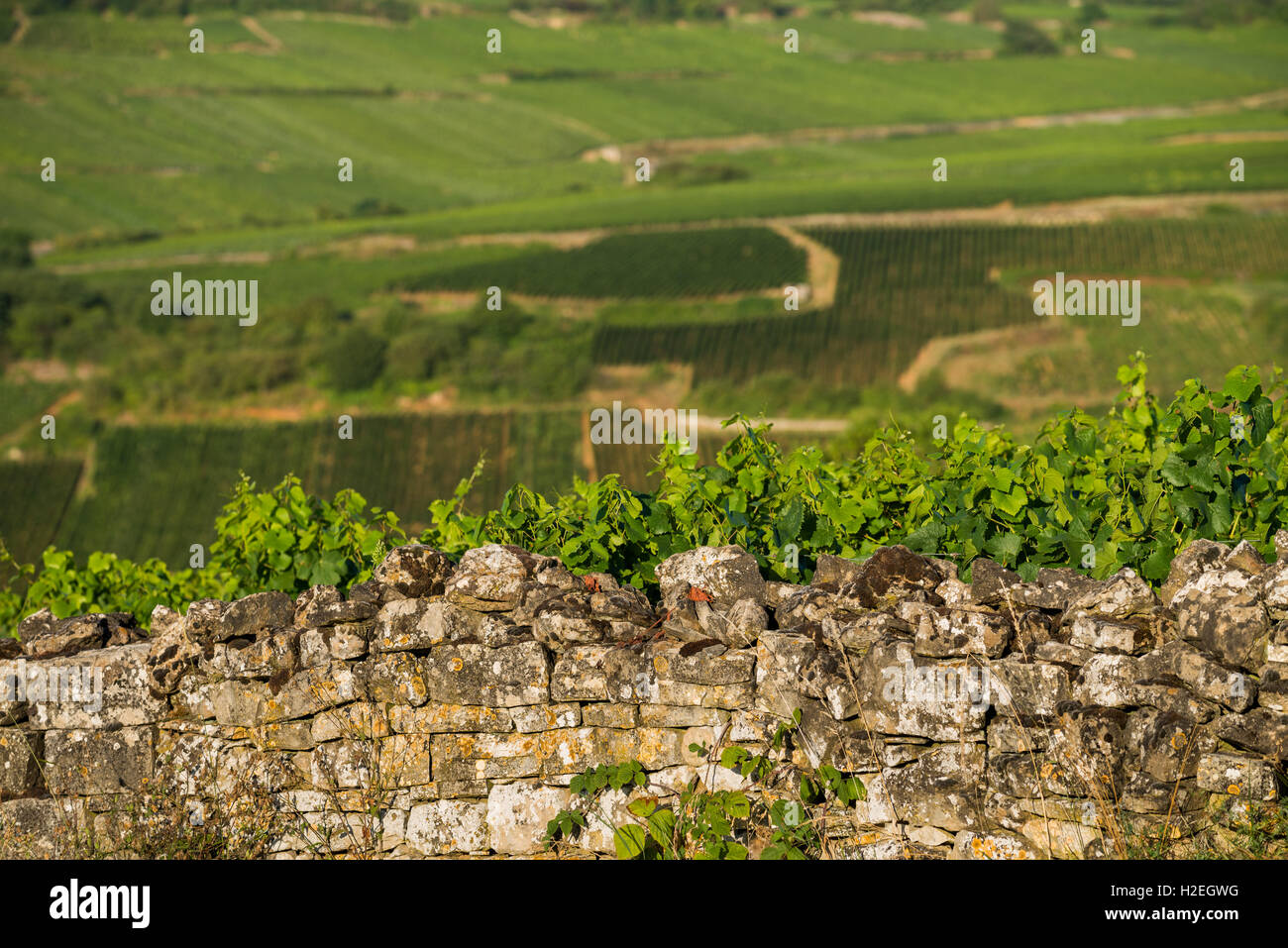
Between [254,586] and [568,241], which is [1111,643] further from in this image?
[568,241]

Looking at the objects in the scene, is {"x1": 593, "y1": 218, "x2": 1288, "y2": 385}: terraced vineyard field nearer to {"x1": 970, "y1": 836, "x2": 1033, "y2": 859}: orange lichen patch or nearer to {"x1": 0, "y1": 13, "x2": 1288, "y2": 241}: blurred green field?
{"x1": 0, "y1": 13, "x2": 1288, "y2": 241}: blurred green field

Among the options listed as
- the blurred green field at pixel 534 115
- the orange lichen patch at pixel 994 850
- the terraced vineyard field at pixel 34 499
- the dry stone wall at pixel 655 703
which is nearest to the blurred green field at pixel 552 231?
the terraced vineyard field at pixel 34 499

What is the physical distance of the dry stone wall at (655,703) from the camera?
4.97 m

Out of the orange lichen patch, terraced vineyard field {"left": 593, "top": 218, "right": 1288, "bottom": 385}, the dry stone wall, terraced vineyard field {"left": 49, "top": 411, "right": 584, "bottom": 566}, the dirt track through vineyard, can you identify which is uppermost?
the dirt track through vineyard

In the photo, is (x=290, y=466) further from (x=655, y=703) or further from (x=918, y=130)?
(x=918, y=130)

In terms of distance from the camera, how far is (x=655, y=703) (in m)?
5.54

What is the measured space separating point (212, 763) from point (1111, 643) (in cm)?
403

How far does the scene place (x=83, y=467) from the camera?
196ft

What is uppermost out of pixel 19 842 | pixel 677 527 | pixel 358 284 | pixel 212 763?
pixel 358 284

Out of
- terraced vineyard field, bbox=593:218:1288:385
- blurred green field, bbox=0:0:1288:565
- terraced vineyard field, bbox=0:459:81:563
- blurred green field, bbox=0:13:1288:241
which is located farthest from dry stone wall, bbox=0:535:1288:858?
blurred green field, bbox=0:13:1288:241

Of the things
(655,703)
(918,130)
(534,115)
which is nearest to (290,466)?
(655,703)

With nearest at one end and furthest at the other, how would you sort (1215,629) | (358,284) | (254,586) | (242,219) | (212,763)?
1. (1215,629)
2. (212,763)
3. (254,586)
4. (358,284)
5. (242,219)

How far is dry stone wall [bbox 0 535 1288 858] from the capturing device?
196 inches

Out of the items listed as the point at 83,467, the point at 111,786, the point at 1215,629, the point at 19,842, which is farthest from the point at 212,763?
the point at 83,467
